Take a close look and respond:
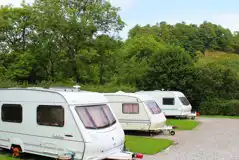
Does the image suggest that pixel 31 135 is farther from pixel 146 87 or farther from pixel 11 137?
pixel 146 87

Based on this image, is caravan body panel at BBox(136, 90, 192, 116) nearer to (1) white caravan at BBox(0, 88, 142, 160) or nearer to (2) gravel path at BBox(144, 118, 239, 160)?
(2) gravel path at BBox(144, 118, 239, 160)

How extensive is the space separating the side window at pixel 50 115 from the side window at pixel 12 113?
33.1 inches

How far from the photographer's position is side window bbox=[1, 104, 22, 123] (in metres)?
9.83

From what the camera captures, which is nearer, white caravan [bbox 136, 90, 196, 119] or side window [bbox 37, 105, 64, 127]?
side window [bbox 37, 105, 64, 127]

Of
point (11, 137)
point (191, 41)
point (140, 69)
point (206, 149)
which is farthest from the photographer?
point (191, 41)

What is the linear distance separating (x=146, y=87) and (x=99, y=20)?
8259mm

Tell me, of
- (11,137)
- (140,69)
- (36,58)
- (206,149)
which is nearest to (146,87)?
(140,69)

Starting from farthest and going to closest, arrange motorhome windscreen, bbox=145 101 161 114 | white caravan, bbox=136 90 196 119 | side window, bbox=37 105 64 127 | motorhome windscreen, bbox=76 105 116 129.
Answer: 1. white caravan, bbox=136 90 196 119
2. motorhome windscreen, bbox=145 101 161 114
3. side window, bbox=37 105 64 127
4. motorhome windscreen, bbox=76 105 116 129

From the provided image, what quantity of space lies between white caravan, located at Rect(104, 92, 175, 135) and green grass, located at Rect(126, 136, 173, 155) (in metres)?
1.19

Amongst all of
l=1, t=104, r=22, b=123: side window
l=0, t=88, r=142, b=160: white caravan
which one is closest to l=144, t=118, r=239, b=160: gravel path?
l=0, t=88, r=142, b=160: white caravan

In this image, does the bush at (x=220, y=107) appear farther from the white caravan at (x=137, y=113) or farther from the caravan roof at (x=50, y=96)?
the caravan roof at (x=50, y=96)

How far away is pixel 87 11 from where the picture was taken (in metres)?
31.7

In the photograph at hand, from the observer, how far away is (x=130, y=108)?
52.0ft

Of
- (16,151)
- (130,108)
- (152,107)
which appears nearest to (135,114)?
(130,108)
